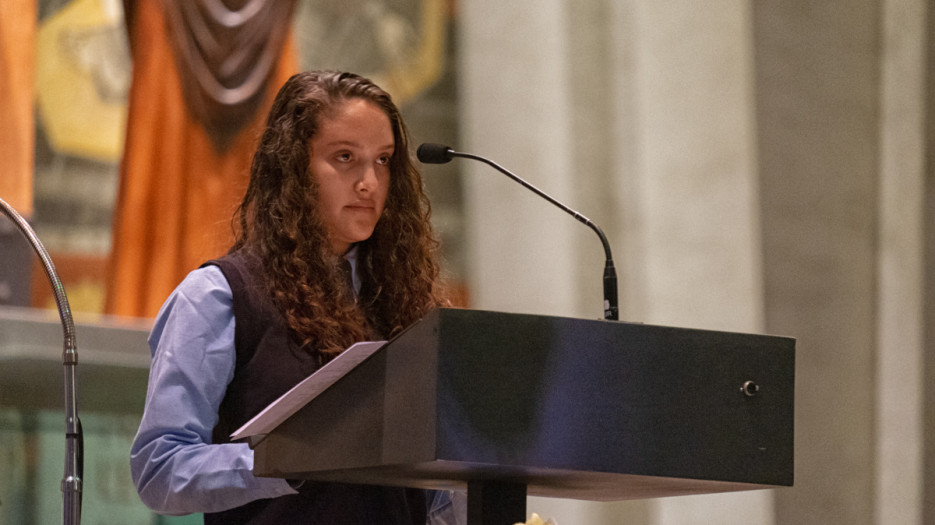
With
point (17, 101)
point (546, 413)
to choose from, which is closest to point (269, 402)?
point (546, 413)

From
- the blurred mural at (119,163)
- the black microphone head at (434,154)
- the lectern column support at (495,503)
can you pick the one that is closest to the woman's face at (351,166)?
the black microphone head at (434,154)

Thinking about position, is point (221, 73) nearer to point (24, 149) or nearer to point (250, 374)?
point (24, 149)

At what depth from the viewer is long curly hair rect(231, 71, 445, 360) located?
219cm

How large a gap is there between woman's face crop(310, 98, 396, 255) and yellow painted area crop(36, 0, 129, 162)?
95.7 inches

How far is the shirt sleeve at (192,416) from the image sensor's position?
182 cm

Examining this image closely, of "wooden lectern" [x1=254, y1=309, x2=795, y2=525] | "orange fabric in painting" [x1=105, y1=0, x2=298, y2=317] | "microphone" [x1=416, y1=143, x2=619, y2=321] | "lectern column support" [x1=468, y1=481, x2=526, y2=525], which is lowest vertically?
"lectern column support" [x1=468, y1=481, x2=526, y2=525]

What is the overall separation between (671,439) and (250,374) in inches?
33.3

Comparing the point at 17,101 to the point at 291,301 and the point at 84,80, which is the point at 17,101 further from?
the point at 291,301

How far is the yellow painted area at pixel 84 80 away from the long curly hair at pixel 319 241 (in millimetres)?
2165

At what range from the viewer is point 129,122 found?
4.59m

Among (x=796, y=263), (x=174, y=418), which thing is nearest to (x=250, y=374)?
(x=174, y=418)

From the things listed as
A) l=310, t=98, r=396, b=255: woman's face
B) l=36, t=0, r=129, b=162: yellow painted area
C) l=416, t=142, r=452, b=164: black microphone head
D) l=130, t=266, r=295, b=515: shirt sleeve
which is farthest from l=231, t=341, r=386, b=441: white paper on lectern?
→ l=36, t=0, r=129, b=162: yellow painted area

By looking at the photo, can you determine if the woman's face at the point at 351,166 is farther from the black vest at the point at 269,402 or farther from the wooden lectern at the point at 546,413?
the wooden lectern at the point at 546,413

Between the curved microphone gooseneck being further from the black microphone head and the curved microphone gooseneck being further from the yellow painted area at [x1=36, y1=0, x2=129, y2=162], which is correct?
the yellow painted area at [x1=36, y1=0, x2=129, y2=162]
